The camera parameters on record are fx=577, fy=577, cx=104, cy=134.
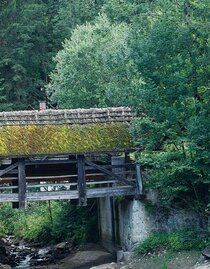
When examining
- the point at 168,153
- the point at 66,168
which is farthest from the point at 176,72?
the point at 66,168

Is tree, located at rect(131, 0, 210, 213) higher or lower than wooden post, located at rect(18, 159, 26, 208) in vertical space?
higher

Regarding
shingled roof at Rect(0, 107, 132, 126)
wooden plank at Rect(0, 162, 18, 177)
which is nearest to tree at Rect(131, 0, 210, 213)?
shingled roof at Rect(0, 107, 132, 126)

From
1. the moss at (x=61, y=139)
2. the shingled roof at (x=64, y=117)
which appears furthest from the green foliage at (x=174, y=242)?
the shingled roof at (x=64, y=117)

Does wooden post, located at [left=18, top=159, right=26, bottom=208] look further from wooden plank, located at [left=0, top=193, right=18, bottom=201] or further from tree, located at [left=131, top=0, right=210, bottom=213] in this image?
tree, located at [left=131, top=0, right=210, bottom=213]

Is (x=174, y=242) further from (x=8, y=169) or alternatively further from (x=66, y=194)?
(x=8, y=169)

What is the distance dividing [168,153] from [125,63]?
11.9m

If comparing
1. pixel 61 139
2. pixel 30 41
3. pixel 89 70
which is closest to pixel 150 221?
pixel 61 139

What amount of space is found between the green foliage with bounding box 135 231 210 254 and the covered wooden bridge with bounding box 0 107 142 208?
1738mm

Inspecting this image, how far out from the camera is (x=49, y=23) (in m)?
45.8

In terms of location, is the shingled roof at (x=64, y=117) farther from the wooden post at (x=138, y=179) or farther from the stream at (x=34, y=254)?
the stream at (x=34, y=254)

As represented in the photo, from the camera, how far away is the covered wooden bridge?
18.6 meters

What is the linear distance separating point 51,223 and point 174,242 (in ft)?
40.0

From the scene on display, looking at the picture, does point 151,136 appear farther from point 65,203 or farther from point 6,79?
point 6,79

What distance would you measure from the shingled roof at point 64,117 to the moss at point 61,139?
248mm
